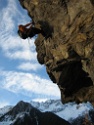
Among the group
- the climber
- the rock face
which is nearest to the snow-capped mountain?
the rock face

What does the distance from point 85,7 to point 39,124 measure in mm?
142757

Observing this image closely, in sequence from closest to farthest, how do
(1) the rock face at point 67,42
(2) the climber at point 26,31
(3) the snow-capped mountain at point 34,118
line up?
(1) the rock face at point 67,42 < (2) the climber at point 26,31 < (3) the snow-capped mountain at point 34,118

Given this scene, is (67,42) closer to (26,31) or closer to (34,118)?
(26,31)

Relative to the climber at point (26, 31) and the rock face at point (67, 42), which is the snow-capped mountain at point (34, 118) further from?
the climber at point (26, 31)

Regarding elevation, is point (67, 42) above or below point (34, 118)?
above

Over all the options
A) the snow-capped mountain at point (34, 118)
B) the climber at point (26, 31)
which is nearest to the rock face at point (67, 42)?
the climber at point (26, 31)

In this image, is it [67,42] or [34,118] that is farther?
[34,118]

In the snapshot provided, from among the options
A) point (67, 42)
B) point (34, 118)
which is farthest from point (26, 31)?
point (34, 118)

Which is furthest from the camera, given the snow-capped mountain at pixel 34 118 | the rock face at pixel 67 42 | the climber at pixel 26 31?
the snow-capped mountain at pixel 34 118

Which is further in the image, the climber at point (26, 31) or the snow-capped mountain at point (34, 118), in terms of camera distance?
the snow-capped mountain at point (34, 118)

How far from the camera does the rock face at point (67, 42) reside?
3169cm

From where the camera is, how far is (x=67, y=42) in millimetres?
33281

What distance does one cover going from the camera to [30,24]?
37656 mm

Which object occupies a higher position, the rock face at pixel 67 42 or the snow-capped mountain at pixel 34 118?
the rock face at pixel 67 42
